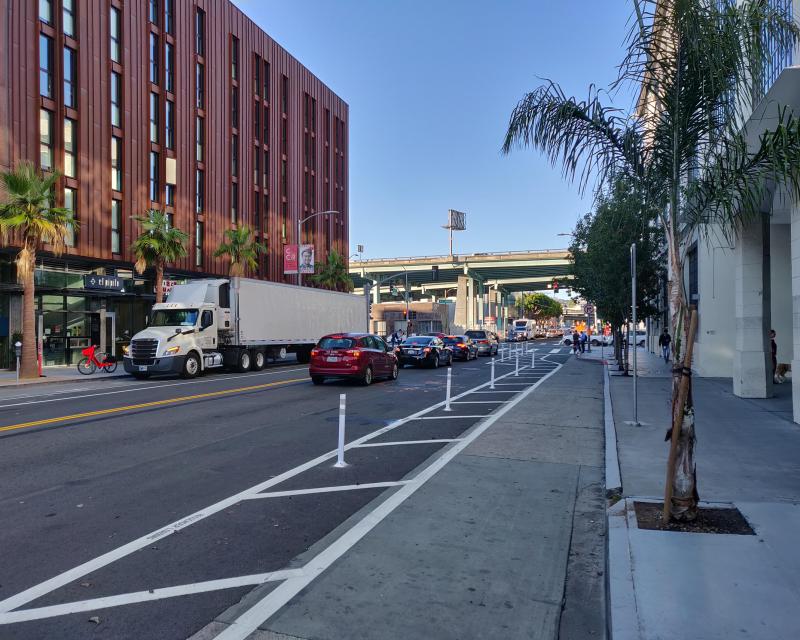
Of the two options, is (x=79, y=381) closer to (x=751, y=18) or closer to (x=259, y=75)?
(x=751, y=18)

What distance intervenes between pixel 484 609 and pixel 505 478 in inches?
143

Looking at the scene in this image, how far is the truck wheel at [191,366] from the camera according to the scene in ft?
74.2

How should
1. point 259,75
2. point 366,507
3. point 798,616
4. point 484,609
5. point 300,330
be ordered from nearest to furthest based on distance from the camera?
point 798,616
point 484,609
point 366,507
point 300,330
point 259,75

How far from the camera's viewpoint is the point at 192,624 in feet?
13.0

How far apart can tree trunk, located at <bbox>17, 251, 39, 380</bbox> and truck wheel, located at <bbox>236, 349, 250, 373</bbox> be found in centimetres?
717

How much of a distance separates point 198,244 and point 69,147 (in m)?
9.51

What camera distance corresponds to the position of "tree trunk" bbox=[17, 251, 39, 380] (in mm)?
22422

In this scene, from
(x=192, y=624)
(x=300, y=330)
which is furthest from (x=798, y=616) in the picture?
(x=300, y=330)

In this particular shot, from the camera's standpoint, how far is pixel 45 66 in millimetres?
27656

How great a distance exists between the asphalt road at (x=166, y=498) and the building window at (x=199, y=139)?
83.9 feet

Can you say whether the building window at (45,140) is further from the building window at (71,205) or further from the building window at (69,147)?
the building window at (71,205)

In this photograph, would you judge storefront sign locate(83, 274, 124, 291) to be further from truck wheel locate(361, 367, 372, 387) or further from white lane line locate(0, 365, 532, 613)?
white lane line locate(0, 365, 532, 613)

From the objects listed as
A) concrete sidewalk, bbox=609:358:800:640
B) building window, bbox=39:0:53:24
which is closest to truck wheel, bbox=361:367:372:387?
concrete sidewalk, bbox=609:358:800:640

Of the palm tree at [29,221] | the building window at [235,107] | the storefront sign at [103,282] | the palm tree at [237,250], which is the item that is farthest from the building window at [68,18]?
the building window at [235,107]
